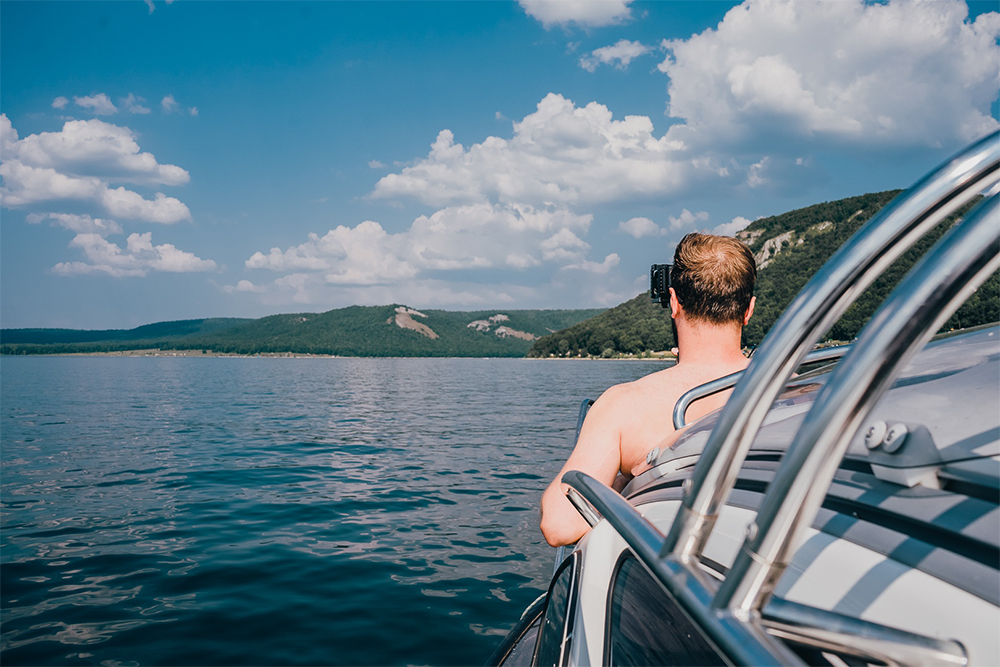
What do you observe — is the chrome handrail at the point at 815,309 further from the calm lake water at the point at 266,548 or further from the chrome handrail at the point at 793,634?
the calm lake water at the point at 266,548

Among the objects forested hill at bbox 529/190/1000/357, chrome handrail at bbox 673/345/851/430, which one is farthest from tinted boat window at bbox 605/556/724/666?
forested hill at bbox 529/190/1000/357

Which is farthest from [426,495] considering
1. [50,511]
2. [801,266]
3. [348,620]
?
[801,266]

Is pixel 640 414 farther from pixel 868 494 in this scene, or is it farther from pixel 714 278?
pixel 868 494

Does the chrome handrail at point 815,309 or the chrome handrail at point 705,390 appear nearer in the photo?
the chrome handrail at point 815,309

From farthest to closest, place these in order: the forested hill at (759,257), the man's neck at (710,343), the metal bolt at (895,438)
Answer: the forested hill at (759,257)
the man's neck at (710,343)
the metal bolt at (895,438)

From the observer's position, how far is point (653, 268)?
255cm

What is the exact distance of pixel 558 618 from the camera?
1740mm

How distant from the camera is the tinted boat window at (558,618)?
1595 mm

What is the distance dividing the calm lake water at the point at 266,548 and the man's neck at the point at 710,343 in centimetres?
318

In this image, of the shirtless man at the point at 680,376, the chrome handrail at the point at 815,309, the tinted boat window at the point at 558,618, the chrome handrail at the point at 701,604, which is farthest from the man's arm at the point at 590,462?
the chrome handrail at the point at 815,309

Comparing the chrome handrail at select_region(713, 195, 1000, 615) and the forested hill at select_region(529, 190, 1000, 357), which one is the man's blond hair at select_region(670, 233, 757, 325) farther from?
the forested hill at select_region(529, 190, 1000, 357)

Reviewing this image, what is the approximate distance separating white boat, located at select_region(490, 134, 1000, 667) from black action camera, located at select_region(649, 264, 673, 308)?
1.32 metres

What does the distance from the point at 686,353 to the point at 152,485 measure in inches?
377

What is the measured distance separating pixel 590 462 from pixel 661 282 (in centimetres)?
81
